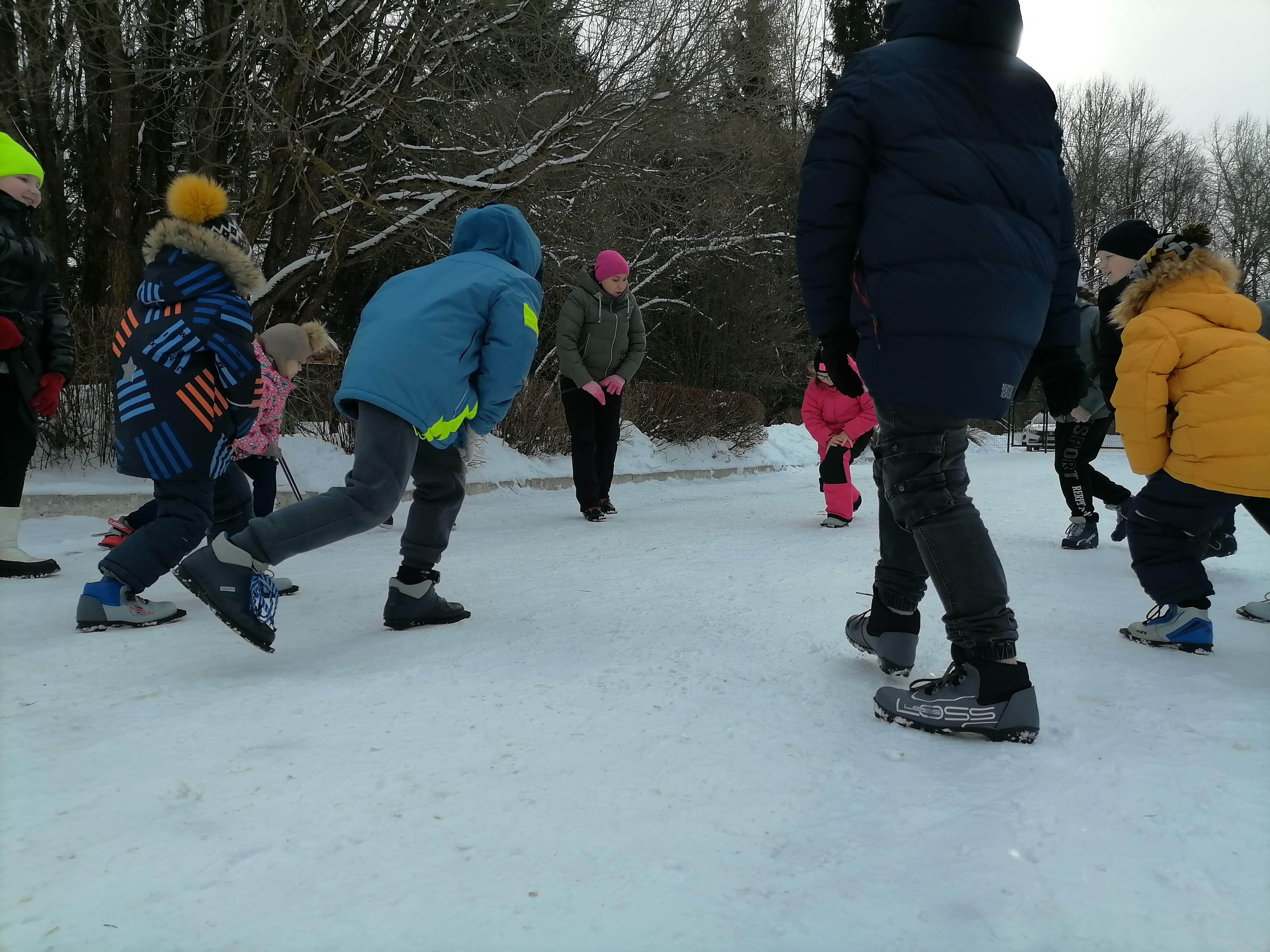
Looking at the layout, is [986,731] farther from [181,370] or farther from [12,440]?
[12,440]

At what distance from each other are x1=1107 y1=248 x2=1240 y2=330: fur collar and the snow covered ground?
4.07 feet

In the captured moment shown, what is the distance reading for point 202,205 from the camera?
11.7 feet

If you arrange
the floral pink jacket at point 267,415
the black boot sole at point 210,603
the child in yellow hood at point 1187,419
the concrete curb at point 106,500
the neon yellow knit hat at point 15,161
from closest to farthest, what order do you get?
the black boot sole at point 210,603, the child in yellow hood at point 1187,419, the neon yellow knit hat at point 15,161, the floral pink jacket at point 267,415, the concrete curb at point 106,500

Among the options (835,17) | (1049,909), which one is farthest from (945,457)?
(835,17)

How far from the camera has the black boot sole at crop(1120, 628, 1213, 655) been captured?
320 cm

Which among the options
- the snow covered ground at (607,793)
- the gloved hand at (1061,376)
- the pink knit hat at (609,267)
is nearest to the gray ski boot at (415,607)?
the snow covered ground at (607,793)

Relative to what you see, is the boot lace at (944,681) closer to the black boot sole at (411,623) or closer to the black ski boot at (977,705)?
the black ski boot at (977,705)

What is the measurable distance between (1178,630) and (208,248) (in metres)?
3.83

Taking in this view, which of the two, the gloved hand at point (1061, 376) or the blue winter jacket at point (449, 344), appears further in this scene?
the blue winter jacket at point (449, 344)

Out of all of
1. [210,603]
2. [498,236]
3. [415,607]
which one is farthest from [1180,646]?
[210,603]

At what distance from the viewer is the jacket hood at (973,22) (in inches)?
93.4

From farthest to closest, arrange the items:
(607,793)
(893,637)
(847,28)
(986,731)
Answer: (847,28) < (893,637) < (986,731) < (607,793)

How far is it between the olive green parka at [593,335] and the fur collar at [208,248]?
3681 millimetres

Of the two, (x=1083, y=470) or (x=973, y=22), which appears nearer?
(x=973, y=22)
